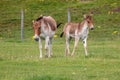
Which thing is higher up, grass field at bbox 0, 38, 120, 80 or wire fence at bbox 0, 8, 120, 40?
grass field at bbox 0, 38, 120, 80

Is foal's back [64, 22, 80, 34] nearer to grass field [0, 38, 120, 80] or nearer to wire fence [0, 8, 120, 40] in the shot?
grass field [0, 38, 120, 80]

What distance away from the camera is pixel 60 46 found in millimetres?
26422

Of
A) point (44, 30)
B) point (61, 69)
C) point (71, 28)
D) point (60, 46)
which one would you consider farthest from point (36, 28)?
point (60, 46)

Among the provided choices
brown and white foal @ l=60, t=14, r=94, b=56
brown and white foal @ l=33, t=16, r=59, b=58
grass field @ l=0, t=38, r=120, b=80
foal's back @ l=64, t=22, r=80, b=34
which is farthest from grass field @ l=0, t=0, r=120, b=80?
foal's back @ l=64, t=22, r=80, b=34

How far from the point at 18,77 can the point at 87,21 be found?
28.0 ft

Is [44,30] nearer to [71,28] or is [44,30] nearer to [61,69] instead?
[71,28]

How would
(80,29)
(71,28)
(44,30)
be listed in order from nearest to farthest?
(44,30) → (80,29) → (71,28)

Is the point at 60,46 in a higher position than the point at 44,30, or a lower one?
lower

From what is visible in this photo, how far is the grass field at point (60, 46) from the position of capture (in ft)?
46.0

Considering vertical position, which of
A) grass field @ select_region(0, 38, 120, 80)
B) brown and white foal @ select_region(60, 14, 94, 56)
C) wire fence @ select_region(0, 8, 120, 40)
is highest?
grass field @ select_region(0, 38, 120, 80)

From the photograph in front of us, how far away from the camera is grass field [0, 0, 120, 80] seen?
552 inches

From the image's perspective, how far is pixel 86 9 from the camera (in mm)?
39750

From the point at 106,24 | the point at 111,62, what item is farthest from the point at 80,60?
the point at 106,24

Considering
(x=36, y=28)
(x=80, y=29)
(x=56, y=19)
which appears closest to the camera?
(x=36, y=28)
